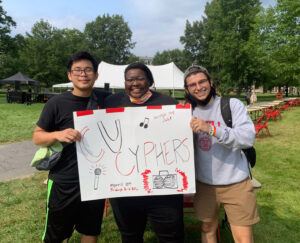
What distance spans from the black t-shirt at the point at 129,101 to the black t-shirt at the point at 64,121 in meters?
0.10

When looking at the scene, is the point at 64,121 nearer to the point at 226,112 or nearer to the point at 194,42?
the point at 226,112

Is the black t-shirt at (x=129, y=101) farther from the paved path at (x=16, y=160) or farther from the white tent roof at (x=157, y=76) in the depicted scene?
the white tent roof at (x=157, y=76)

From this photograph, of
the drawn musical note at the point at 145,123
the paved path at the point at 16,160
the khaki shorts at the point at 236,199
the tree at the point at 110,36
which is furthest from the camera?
the tree at the point at 110,36

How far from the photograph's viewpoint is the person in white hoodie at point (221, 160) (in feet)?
9.86

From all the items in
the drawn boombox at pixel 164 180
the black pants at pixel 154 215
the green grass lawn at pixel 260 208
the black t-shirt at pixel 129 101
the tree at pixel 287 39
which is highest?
the tree at pixel 287 39

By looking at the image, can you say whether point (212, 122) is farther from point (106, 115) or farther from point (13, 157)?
point (13, 157)

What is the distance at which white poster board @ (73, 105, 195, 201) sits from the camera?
9.68 ft

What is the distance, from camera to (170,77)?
23.4 m

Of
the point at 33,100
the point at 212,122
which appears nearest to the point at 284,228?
the point at 212,122

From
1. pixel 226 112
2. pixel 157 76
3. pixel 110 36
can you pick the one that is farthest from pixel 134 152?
pixel 110 36

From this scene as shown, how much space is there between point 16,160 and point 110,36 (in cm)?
8752

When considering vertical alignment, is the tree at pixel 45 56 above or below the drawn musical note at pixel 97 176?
above

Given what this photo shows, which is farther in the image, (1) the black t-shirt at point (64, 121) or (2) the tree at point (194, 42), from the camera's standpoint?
(2) the tree at point (194, 42)

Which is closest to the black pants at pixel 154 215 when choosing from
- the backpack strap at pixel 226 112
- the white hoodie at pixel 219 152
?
the white hoodie at pixel 219 152
